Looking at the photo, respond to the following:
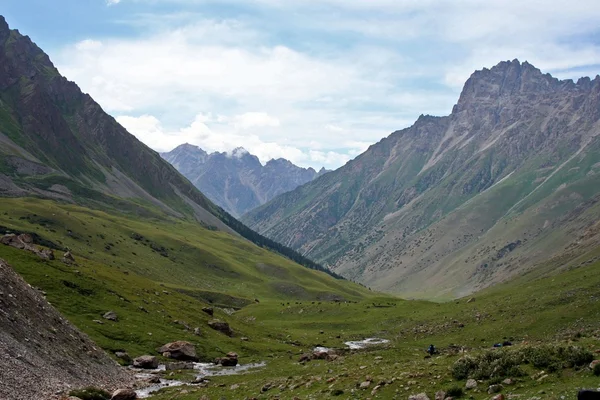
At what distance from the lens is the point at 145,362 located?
53.6 m

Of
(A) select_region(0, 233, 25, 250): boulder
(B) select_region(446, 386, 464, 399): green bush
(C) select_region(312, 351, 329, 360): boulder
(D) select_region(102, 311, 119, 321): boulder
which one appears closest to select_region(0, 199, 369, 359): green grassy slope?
(D) select_region(102, 311, 119, 321): boulder

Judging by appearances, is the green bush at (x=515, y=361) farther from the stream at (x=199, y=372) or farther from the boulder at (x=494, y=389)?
the stream at (x=199, y=372)

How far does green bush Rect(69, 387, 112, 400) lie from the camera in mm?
36344

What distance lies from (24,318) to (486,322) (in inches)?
2821

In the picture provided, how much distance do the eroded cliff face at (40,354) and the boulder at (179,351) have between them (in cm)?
1005

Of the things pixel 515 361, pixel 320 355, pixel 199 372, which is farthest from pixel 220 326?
pixel 515 361

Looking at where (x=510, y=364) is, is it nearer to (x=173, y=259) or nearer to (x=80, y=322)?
(x=80, y=322)

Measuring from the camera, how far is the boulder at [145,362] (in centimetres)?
5338

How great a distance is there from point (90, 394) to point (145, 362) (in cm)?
1686

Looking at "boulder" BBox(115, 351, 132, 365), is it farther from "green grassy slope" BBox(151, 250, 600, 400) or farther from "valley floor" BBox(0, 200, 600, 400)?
"green grassy slope" BBox(151, 250, 600, 400)

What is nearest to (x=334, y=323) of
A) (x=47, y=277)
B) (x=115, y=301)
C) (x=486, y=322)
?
(x=486, y=322)

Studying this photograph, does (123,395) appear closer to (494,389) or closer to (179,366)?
(179,366)

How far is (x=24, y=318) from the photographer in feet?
144

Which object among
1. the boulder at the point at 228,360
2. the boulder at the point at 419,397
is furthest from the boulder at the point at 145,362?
the boulder at the point at 419,397
